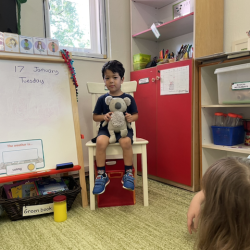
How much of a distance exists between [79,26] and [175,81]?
3.57 ft

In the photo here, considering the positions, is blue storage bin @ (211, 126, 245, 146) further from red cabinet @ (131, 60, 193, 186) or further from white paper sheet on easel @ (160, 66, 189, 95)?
white paper sheet on easel @ (160, 66, 189, 95)

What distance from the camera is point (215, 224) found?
1.77 feet

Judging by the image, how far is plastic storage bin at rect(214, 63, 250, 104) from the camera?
143 cm

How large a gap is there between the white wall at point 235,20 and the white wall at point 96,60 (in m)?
0.90

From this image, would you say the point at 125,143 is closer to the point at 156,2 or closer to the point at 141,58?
the point at 141,58

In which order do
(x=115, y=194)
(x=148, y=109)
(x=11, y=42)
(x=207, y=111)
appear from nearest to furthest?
1. (x=11, y=42)
2. (x=115, y=194)
3. (x=207, y=111)
4. (x=148, y=109)

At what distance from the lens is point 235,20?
1.80 m

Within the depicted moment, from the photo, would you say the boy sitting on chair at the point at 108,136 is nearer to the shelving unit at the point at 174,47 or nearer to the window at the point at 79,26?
the shelving unit at the point at 174,47

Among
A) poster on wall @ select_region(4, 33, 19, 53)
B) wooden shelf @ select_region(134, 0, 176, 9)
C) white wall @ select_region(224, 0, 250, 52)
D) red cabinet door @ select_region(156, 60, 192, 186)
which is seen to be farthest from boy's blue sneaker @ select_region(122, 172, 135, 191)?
wooden shelf @ select_region(134, 0, 176, 9)

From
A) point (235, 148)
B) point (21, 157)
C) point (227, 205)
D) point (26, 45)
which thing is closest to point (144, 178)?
point (235, 148)

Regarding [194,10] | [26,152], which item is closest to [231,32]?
[194,10]

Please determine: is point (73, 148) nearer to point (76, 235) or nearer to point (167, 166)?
point (76, 235)

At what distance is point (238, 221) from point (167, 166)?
1395 mm

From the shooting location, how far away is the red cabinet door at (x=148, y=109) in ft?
6.48
